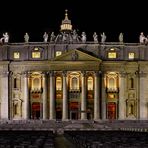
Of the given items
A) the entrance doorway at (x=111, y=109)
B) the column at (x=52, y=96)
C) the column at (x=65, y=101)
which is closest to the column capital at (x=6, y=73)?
the column at (x=52, y=96)

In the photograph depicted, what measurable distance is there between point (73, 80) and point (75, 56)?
506 cm

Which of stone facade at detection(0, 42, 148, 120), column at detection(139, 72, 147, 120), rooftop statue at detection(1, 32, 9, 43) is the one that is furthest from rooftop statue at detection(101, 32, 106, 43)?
rooftop statue at detection(1, 32, 9, 43)

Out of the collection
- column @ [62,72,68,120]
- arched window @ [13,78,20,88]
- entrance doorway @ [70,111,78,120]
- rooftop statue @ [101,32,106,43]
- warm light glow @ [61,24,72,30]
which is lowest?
entrance doorway @ [70,111,78,120]

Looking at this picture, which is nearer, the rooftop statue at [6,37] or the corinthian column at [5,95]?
the corinthian column at [5,95]

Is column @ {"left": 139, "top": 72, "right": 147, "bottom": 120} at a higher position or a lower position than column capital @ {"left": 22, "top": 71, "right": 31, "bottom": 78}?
lower

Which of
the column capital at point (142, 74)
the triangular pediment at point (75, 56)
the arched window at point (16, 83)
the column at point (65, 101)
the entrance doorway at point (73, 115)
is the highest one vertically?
the triangular pediment at point (75, 56)

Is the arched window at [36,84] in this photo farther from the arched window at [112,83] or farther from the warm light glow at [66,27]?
the arched window at [112,83]

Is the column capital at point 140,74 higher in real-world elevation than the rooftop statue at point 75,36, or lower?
lower

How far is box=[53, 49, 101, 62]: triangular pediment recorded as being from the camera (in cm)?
12556

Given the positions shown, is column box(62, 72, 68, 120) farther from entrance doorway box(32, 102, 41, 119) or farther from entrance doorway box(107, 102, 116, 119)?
entrance doorway box(107, 102, 116, 119)

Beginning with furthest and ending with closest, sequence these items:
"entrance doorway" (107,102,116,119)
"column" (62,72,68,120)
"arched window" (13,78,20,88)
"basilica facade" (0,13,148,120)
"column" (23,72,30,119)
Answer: "entrance doorway" (107,102,116,119) < "arched window" (13,78,20,88) < "column" (23,72,30,119) < "basilica facade" (0,13,148,120) < "column" (62,72,68,120)

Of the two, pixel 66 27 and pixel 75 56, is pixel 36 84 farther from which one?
pixel 66 27

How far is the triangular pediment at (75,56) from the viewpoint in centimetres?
12556

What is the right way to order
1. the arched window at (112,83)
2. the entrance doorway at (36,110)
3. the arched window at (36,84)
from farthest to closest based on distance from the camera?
the arched window at (112,83), the entrance doorway at (36,110), the arched window at (36,84)
